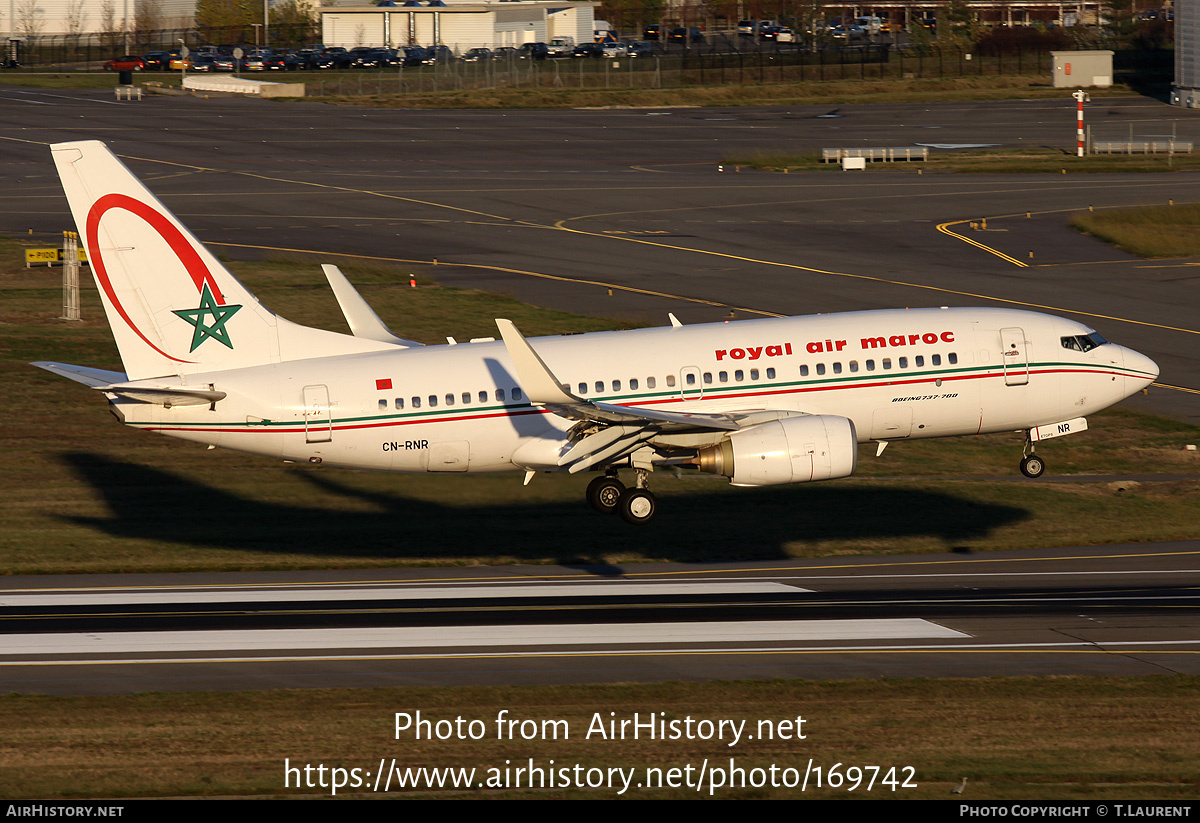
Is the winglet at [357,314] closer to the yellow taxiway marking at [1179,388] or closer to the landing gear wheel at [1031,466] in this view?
the landing gear wheel at [1031,466]

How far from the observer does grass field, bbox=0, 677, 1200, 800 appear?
1028 inches

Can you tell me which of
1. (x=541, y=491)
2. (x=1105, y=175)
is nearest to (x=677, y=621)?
(x=541, y=491)

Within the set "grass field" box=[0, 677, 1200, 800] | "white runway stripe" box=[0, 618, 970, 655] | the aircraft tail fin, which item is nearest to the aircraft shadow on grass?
the aircraft tail fin

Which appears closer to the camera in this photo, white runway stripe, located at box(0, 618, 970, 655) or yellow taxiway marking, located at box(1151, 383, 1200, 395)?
white runway stripe, located at box(0, 618, 970, 655)

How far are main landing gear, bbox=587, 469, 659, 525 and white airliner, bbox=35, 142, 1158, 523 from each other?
0.21 ft

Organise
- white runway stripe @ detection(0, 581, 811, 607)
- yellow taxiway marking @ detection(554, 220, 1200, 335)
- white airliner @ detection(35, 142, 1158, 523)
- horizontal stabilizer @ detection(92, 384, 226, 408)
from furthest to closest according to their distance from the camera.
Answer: yellow taxiway marking @ detection(554, 220, 1200, 335)
white airliner @ detection(35, 142, 1158, 523)
white runway stripe @ detection(0, 581, 811, 607)
horizontal stabilizer @ detection(92, 384, 226, 408)

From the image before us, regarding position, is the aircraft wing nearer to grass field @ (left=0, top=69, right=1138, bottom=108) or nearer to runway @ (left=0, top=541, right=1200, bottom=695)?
runway @ (left=0, top=541, right=1200, bottom=695)

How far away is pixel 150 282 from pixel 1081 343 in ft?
88.6

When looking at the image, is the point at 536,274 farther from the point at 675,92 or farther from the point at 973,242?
the point at 675,92

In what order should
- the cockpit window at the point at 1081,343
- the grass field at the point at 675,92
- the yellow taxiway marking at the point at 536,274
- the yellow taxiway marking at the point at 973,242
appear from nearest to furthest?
the cockpit window at the point at 1081,343
the yellow taxiway marking at the point at 536,274
the yellow taxiway marking at the point at 973,242
the grass field at the point at 675,92

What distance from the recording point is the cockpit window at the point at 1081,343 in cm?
4319

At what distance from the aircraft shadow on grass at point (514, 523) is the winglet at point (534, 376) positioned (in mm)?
7094

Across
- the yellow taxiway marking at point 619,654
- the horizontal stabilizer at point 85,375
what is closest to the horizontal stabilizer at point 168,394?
the horizontal stabilizer at point 85,375

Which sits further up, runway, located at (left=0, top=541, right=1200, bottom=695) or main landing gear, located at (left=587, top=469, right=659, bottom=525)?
main landing gear, located at (left=587, top=469, right=659, bottom=525)
